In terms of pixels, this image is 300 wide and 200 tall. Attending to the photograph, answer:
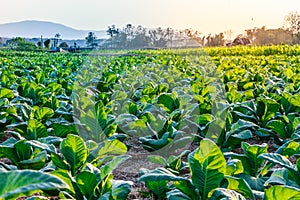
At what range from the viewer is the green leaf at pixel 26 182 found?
976 mm

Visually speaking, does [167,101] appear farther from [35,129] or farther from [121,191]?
[121,191]

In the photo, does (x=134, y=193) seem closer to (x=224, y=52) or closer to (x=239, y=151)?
(x=239, y=151)

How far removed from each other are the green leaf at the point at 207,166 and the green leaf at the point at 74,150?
2.02 feet

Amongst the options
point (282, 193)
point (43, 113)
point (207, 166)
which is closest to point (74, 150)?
point (207, 166)

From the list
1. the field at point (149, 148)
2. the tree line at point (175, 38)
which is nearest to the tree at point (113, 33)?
the tree line at point (175, 38)

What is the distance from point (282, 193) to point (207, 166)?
34cm

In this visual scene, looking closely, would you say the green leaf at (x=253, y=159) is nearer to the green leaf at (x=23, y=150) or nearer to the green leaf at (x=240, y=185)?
the green leaf at (x=240, y=185)

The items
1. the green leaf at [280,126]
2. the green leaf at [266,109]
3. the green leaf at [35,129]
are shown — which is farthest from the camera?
the green leaf at [266,109]

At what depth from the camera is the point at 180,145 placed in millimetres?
3320

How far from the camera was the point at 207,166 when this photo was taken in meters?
1.76

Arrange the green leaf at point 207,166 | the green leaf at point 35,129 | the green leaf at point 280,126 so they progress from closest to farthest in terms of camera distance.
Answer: the green leaf at point 207,166 → the green leaf at point 35,129 → the green leaf at point 280,126

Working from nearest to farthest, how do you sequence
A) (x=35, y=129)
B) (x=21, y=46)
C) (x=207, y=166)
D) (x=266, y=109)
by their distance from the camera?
(x=207, y=166), (x=35, y=129), (x=266, y=109), (x=21, y=46)

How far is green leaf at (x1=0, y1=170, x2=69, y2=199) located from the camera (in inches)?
38.4

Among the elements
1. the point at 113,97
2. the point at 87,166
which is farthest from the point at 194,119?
the point at 87,166
